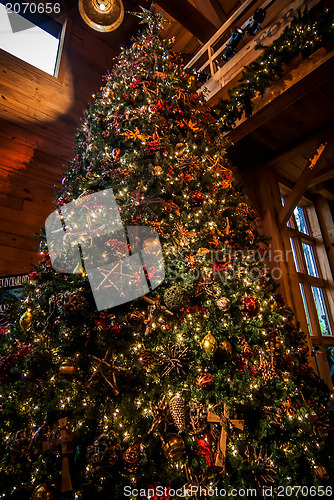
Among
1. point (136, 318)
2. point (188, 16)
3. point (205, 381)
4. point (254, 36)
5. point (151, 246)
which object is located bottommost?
point (205, 381)

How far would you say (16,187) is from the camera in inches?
115

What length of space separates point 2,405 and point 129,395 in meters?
0.68

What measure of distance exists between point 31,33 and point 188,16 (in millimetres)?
2231

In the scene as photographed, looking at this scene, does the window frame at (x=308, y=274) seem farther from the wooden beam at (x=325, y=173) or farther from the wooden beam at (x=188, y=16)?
the wooden beam at (x=188, y=16)

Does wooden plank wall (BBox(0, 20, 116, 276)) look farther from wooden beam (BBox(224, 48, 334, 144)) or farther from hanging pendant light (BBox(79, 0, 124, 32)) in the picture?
wooden beam (BBox(224, 48, 334, 144))

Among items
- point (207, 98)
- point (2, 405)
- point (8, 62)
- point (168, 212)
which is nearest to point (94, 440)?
point (2, 405)

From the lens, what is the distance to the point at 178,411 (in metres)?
1.30

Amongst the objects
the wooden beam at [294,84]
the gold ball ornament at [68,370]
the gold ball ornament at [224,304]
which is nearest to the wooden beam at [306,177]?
the wooden beam at [294,84]

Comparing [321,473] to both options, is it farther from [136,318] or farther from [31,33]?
[31,33]

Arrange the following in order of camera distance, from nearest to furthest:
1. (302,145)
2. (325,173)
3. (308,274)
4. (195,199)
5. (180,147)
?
(195,199) < (180,147) < (302,145) < (325,173) < (308,274)

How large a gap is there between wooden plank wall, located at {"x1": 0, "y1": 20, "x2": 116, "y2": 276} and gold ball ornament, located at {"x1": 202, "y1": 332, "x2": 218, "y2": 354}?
6.67 ft

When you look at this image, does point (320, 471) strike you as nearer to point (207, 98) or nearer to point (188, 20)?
point (207, 98)

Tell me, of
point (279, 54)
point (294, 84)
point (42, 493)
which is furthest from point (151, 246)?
point (279, 54)

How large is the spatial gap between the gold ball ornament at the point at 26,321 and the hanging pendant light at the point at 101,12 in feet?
9.16
